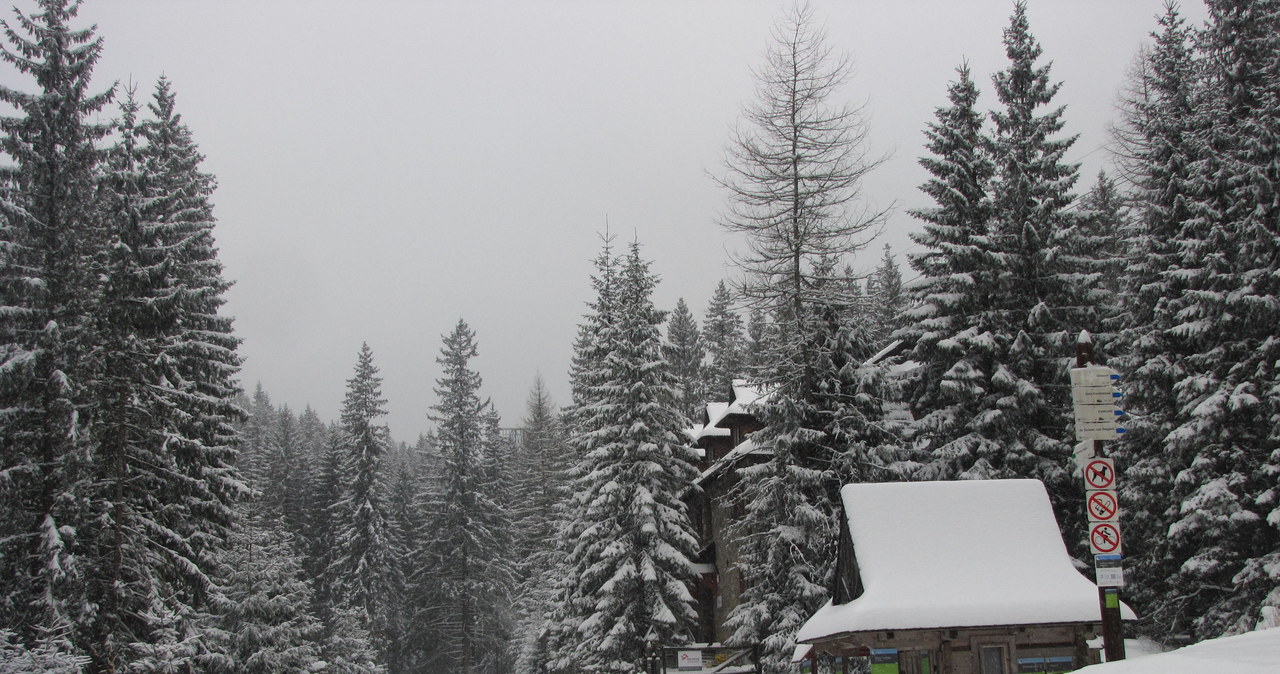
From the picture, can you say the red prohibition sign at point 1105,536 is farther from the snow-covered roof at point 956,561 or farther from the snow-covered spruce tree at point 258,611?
the snow-covered spruce tree at point 258,611

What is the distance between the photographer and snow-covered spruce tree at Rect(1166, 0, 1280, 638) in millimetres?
20266

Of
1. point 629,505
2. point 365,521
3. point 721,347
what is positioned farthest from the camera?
point 721,347

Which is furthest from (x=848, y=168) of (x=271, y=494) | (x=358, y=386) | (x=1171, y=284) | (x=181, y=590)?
(x=271, y=494)

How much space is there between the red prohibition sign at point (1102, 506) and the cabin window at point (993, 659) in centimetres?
646

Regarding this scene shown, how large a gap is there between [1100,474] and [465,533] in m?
43.8

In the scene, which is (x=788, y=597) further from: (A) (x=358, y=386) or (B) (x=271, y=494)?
(B) (x=271, y=494)

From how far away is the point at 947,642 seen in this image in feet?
51.6

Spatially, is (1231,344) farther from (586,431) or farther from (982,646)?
(586,431)

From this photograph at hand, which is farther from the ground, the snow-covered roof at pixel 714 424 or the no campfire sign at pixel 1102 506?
the snow-covered roof at pixel 714 424

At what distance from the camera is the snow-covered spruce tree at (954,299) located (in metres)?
24.3

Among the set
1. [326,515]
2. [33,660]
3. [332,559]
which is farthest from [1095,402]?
[326,515]

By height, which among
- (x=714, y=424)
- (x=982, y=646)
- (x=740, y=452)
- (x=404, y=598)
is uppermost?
(x=714, y=424)

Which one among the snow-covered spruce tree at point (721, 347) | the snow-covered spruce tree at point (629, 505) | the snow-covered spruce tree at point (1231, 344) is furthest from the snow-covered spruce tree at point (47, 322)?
the snow-covered spruce tree at point (721, 347)

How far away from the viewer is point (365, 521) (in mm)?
49938
